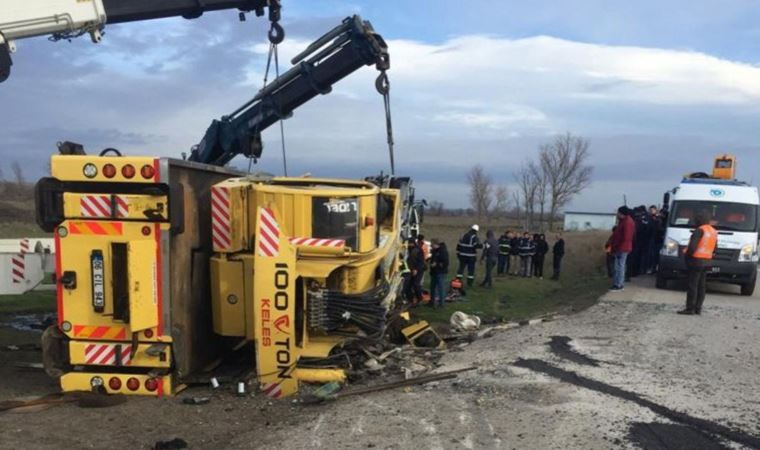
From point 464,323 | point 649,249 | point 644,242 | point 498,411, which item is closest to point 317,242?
point 498,411

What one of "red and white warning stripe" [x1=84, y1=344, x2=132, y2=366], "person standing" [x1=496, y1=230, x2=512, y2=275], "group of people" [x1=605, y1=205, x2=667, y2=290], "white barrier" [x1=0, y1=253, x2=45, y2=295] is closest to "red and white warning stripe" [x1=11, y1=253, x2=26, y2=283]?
Answer: "white barrier" [x1=0, y1=253, x2=45, y2=295]

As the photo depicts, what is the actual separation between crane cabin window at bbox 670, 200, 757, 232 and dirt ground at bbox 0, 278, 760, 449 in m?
7.14

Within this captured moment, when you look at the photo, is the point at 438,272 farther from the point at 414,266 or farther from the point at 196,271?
the point at 196,271

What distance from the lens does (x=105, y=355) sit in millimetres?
6730

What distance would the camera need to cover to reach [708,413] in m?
6.17

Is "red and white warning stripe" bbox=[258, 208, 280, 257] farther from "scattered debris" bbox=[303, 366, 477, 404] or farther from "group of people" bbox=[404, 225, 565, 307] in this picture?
"group of people" bbox=[404, 225, 565, 307]

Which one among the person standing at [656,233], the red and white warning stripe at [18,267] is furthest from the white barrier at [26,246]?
the person standing at [656,233]

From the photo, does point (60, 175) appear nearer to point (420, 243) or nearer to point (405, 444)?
point (405, 444)

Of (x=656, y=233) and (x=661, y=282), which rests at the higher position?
(x=656, y=233)

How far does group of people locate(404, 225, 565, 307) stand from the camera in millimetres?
14492

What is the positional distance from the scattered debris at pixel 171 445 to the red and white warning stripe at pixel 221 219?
253 centimetres

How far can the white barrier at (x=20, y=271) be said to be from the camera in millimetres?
7887

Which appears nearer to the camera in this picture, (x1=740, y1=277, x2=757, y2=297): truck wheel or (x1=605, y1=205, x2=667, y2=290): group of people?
(x1=740, y1=277, x2=757, y2=297): truck wheel

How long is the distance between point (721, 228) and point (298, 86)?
1053 centimetres
